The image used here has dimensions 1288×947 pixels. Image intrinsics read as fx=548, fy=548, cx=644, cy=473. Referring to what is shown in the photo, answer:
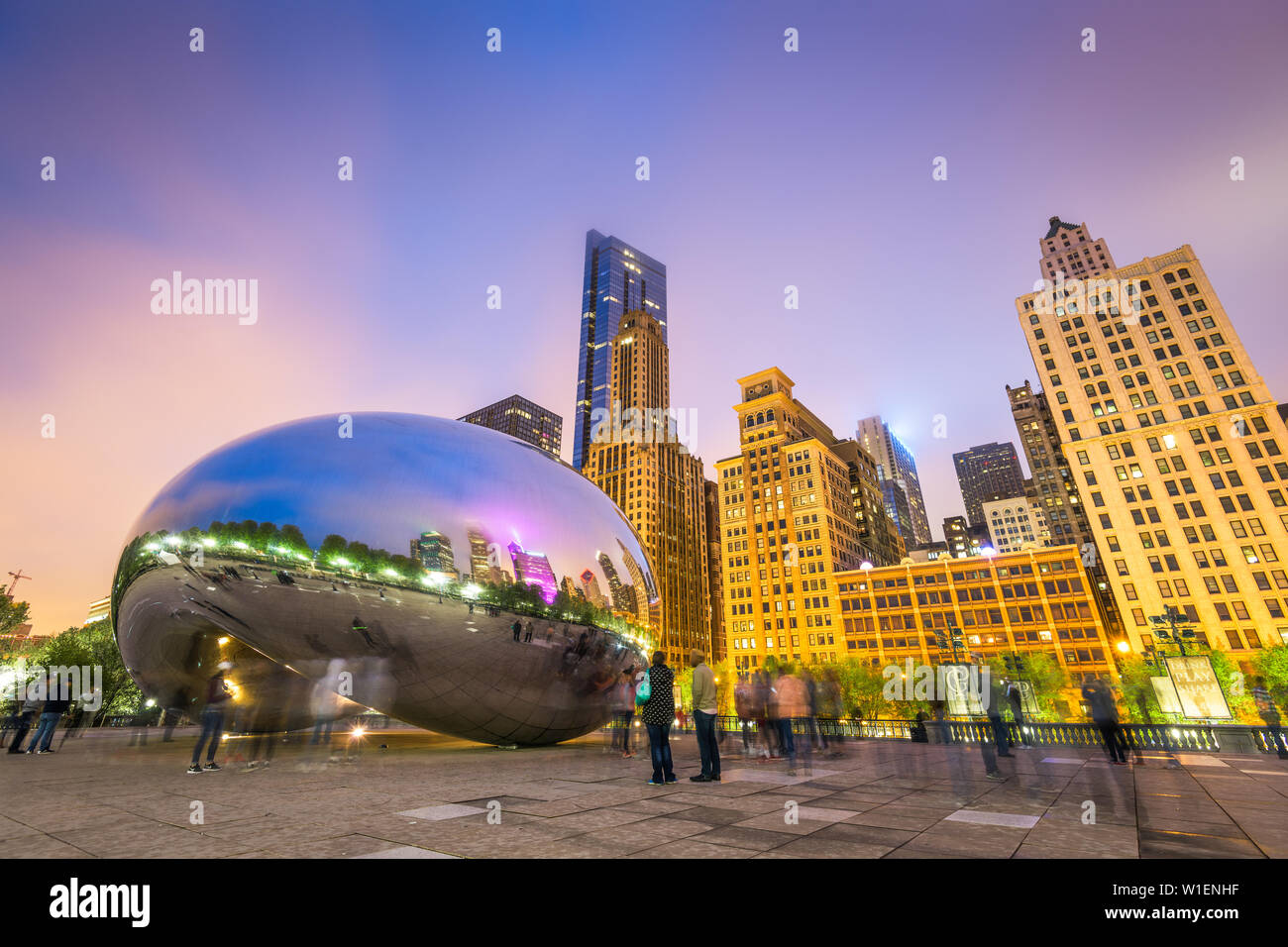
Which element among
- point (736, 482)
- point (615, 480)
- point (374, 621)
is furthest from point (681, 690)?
point (374, 621)

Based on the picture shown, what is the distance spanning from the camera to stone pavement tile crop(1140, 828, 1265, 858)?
430 cm

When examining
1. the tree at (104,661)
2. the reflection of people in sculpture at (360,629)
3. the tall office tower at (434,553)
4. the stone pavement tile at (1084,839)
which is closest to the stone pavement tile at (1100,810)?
the stone pavement tile at (1084,839)

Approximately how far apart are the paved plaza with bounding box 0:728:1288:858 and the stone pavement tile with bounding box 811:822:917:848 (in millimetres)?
27

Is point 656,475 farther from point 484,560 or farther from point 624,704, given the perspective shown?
point 484,560

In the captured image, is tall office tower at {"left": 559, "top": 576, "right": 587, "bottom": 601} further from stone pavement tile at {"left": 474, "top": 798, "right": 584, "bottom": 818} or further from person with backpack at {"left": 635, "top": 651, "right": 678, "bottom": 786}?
stone pavement tile at {"left": 474, "top": 798, "right": 584, "bottom": 818}

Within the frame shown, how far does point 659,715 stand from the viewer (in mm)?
8477

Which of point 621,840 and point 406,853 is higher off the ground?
point 406,853

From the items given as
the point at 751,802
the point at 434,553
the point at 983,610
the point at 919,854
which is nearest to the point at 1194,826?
the point at 919,854

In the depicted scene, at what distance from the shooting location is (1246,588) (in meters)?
73.7

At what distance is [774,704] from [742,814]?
6.80 m

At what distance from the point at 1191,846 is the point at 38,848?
9.22 meters

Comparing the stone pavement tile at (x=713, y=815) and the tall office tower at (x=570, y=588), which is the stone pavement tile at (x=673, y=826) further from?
the tall office tower at (x=570, y=588)

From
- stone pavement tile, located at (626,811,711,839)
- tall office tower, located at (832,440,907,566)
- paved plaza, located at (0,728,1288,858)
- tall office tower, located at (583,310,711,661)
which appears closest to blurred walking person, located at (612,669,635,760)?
paved plaza, located at (0,728,1288,858)

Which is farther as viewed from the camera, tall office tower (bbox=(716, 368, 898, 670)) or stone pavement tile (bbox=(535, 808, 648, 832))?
tall office tower (bbox=(716, 368, 898, 670))
